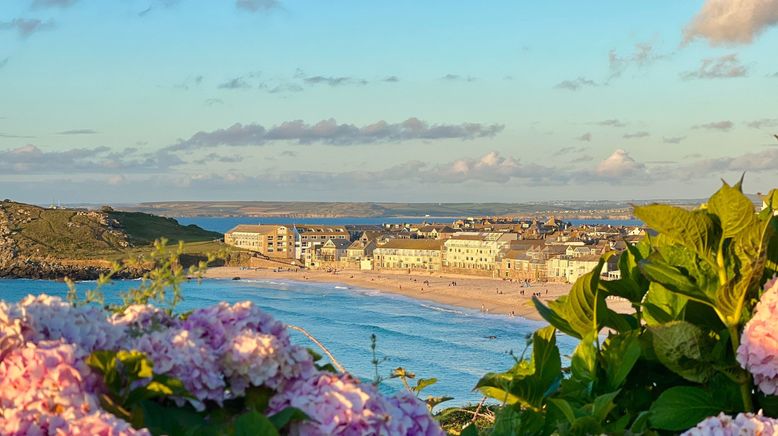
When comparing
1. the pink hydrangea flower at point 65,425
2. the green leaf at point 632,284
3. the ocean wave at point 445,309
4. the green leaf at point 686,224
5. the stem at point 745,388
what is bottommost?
the ocean wave at point 445,309

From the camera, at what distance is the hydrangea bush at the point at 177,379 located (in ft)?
3.43

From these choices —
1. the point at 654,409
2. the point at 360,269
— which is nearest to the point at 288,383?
the point at 654,409

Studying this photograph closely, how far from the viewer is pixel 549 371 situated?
7.31 ft

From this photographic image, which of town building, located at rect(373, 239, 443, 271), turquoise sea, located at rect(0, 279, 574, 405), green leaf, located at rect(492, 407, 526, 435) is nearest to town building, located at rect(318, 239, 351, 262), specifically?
town building, located at rect(373, 239, 443, 271)

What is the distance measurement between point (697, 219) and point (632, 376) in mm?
497

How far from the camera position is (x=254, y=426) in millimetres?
1082

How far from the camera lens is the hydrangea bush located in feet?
3.43

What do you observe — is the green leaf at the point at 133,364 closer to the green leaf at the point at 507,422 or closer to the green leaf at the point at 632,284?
the green leaf at the point at 507,422

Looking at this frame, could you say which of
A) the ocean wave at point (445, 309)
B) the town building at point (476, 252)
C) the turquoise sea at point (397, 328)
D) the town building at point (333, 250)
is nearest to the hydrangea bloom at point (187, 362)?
the turquoise sea at point (397, 328)

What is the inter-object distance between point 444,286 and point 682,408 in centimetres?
7090

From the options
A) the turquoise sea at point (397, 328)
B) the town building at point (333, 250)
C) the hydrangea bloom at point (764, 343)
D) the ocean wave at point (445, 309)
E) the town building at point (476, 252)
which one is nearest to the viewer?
the hydrangea bloom at point (764, 343)

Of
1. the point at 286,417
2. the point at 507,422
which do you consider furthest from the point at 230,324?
the point at 507,422

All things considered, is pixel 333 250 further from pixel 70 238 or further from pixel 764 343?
pixel 764 343

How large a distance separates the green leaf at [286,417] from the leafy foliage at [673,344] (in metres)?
0.80
